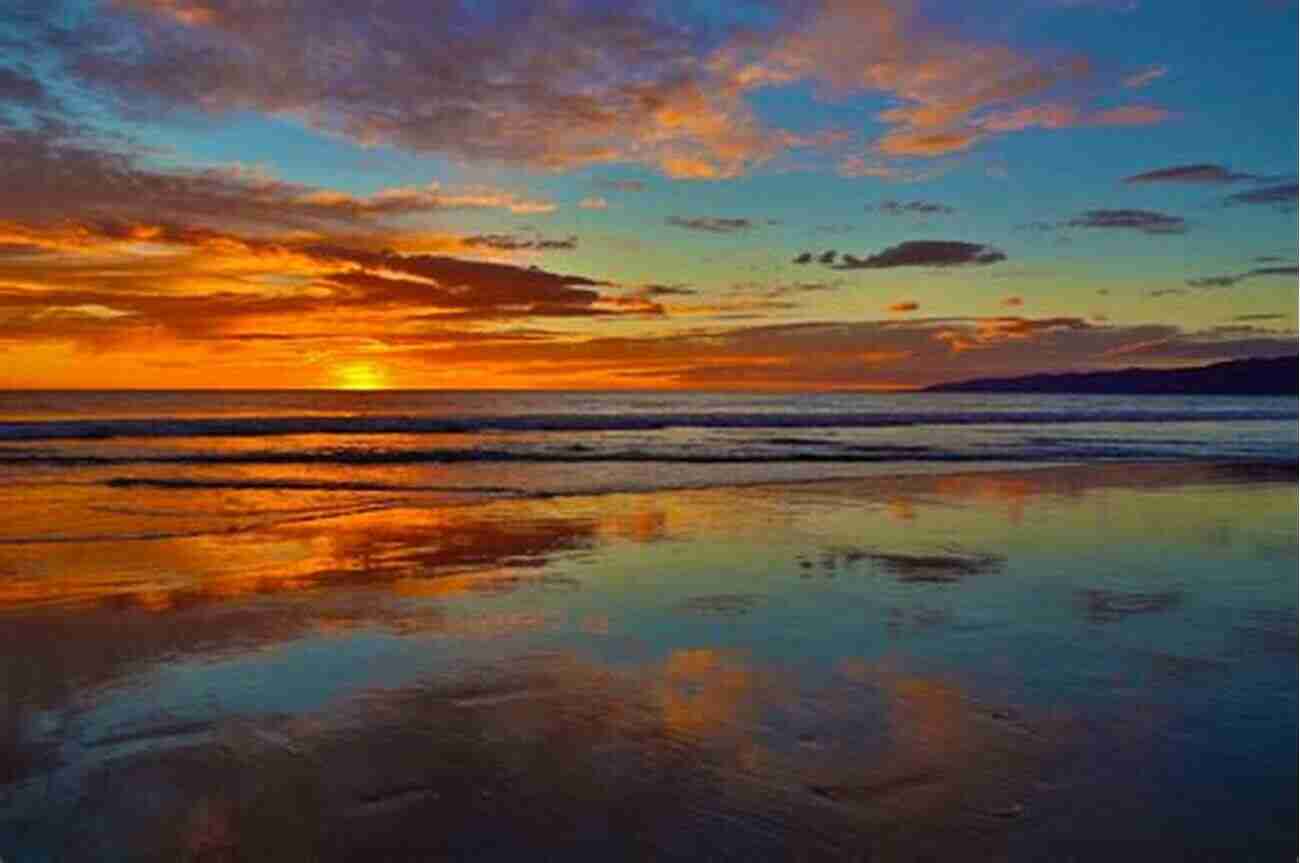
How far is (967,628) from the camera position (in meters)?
7.97

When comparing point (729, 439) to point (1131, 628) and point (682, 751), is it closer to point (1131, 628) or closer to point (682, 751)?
point (1131, 628)

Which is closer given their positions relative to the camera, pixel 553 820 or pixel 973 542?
pixel 553 820

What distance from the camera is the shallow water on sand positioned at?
440 cm

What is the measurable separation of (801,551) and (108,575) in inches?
278

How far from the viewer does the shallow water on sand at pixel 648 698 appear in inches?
173

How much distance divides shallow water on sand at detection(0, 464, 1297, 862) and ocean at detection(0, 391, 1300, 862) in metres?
0.03

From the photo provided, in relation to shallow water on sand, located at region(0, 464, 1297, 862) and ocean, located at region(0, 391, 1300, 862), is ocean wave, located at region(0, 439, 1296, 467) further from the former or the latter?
shallow water on sand, located at region(0, 464, 1297, 862)

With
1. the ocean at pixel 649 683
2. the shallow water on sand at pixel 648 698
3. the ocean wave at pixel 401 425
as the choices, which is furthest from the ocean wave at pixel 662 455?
the shallow water on sand at pixel 648 698

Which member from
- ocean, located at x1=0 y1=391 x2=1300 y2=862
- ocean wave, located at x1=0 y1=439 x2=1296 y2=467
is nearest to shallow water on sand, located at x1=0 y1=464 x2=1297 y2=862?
ocean, located at x1=0 y1=391 x2=1300 y2=862

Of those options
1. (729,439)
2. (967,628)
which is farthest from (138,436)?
(967,628)

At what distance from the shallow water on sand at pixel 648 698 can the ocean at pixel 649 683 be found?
0.03 meters

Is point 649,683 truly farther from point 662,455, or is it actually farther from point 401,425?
point 401,425

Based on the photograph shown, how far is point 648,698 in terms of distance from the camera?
6.14m

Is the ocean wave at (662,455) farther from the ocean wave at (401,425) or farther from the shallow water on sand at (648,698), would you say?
the shallow water on sand at (648,698)
